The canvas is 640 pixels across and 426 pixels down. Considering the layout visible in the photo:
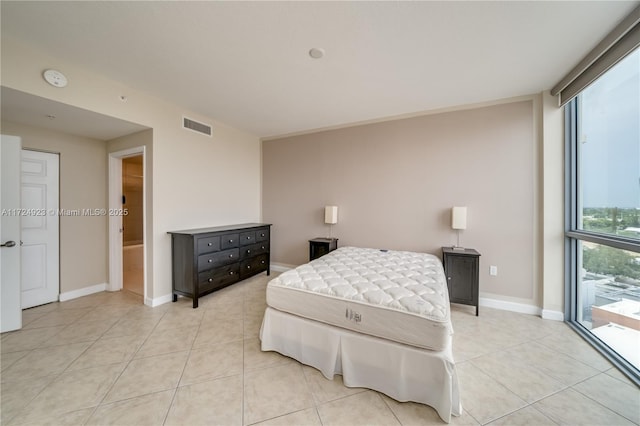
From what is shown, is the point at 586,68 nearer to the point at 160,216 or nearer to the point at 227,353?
the point at 227,353

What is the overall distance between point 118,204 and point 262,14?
11.9 feet

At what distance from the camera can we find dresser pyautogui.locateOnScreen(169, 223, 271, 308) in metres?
3.00

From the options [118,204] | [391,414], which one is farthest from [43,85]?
[391,414]

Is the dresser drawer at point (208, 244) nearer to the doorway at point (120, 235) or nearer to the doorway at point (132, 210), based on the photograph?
the doorway at point (120, 235)

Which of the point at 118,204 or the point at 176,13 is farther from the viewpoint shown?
the point at 118,204

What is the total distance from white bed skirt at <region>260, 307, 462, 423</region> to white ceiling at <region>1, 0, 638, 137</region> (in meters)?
2.40

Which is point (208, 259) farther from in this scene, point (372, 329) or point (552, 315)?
point (552, 315)

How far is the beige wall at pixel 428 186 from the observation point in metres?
2.93

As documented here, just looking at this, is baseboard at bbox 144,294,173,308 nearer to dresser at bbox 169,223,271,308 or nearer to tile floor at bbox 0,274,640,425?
dresser at bbox 169,223,271,308

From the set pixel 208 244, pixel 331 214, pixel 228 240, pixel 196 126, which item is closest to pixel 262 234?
pixel 228 240

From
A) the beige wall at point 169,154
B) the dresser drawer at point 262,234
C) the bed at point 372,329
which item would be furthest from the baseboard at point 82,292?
the bed at point 372,329

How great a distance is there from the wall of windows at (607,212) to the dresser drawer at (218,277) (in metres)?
4.19

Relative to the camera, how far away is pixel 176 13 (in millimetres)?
1704

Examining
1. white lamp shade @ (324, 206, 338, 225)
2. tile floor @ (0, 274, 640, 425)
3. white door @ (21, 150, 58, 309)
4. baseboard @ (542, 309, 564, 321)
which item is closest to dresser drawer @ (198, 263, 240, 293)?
tile floor @ (0, 274, 640, 425)
